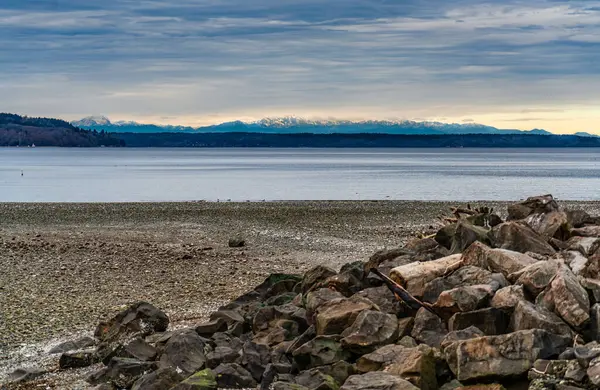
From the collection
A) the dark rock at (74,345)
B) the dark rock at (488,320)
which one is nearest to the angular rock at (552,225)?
the dark rock at (488,320)

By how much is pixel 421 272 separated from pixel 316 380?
2.76 m

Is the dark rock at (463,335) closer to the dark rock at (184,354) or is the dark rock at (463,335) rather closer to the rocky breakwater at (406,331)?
the rocky breakwater at (406,331)

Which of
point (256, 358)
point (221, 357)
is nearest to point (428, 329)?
point (256, 358)

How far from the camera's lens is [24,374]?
36.6 ft

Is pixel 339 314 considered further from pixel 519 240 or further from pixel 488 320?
pixel 519 240

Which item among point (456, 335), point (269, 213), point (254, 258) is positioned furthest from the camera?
point (269, 213)

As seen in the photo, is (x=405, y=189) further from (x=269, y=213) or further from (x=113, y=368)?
(x=113, y=368)

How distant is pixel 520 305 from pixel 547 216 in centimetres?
487

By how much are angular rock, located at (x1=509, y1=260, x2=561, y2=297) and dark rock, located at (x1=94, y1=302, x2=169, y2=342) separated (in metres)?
5.77

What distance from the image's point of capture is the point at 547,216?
540 inches

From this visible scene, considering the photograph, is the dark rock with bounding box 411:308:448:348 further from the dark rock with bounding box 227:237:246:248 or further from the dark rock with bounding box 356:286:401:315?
the dark rock with bounding box 227:237:246:248

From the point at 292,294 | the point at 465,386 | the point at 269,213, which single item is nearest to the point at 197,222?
the point at 269,213

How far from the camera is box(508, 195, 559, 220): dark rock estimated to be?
14.2 metres

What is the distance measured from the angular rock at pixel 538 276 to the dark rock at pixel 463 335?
0.98m
